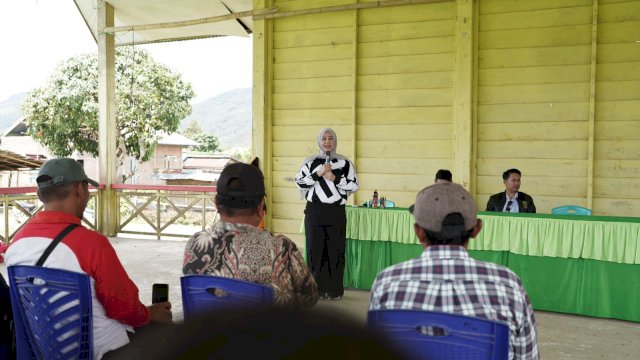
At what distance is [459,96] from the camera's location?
602cm

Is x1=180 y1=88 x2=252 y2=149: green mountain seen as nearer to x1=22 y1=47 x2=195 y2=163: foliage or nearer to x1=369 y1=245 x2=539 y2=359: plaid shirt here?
x1=22 y1=47 x2=195 y2=163: foliage

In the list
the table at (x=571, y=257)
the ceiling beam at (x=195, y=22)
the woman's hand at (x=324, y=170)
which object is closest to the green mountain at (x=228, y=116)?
the ceiling beam at (x=195, y=22)

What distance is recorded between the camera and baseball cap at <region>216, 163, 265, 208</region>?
2.07 m

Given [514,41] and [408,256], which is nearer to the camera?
[408,256]

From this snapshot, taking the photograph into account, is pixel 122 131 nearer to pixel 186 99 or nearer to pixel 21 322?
pixel 186 99

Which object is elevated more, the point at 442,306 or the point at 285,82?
the point at 285,82

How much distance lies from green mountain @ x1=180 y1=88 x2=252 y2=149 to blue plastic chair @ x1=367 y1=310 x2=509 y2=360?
396 feet

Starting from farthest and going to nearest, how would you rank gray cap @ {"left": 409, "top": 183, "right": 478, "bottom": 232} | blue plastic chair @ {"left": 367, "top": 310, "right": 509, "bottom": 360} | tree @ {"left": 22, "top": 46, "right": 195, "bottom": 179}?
tree @ {"left": 22, "top": 46, "right": 195, "bottom": 179} → gray cap @ {"left": 409, "top": 183, "right": 478, "bottom": 232} → blue plastic chair @ {"left": 367, "top": 310, "right": 509, "bottom": 360}

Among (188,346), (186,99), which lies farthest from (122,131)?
(188,346)

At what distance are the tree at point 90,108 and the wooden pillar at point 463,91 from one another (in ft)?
52.1

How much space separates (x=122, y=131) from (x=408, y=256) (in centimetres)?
1797

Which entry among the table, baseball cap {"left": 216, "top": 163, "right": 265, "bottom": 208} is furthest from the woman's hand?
baseball cap {"left": 216, "top": 163, "right": 265, "bottom": 208}

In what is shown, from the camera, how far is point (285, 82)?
274 inches

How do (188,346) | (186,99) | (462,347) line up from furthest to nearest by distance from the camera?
(186,99), (462,347), (188,346)
